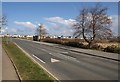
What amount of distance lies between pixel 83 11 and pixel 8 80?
31064 mm

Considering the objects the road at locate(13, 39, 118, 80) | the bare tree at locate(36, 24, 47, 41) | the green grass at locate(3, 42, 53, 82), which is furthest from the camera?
the bare tree at locate(36, 24, 47, 41)

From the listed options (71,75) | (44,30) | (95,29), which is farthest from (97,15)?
(44,30)

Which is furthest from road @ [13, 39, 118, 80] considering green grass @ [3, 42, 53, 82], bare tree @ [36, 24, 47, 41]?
bare tree @ [36, 24, 47, 41]

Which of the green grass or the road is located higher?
the green grass

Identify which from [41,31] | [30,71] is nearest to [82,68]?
[30,71]

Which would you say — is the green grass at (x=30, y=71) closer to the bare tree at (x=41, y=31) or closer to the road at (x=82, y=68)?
the road at (x=82, y=68)

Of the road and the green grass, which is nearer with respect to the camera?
the green grass

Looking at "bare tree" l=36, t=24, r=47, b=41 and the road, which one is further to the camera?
"bare tree" l=36, t=24, r=47, b=41

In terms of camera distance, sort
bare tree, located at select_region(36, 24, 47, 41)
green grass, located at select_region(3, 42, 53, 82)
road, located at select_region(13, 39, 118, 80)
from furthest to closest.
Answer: bare tree, located at select_region(36, 24, 47, 41)
road, located at select_region(13, 39, 118, 80)
green grass, located at select_region(3, 42, 53, 82)

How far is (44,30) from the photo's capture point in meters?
107

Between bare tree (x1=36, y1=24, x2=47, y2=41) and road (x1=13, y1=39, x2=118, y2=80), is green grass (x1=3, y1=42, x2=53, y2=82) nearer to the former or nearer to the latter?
road (x1=13, y1=39, x2=118, y2=80)

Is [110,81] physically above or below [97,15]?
below

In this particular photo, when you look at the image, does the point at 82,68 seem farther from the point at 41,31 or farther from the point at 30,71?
the point at 41,31

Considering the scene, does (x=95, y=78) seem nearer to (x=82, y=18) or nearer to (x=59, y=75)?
(x=59, y=75)
